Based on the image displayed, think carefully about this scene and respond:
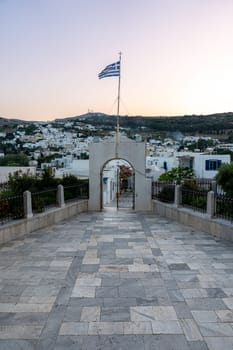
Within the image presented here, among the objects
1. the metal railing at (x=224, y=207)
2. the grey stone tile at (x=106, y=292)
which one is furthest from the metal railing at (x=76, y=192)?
the grey stone tile at (x=106, y=292)

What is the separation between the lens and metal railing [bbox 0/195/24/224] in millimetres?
8883

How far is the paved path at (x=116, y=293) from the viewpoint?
3.65 meters

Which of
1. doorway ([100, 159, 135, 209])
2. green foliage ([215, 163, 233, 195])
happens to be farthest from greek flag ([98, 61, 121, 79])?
green foliage ([215, 163, 233, 195])

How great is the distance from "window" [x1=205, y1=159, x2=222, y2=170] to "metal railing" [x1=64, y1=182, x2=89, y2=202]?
2397cm

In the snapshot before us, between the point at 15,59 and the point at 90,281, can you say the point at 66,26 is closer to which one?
the point at 15,59

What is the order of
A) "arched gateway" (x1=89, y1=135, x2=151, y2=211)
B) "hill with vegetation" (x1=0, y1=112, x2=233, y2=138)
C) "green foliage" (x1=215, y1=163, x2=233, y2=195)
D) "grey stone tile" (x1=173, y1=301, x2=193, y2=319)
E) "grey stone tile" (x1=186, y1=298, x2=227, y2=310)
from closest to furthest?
1. "grey stone tile" (x1=173, y1=301, x2=193, y2=319)
2. "grey stone tile" (x1=186, y1=298, x2=227, y2=310)
3. "green foliage" (x1=215, y1=163, x2=233, y2=195)
4. "arched gateway" (x1=89, y1=135, x2=151, y2=211)
5. "hill with vegetation" (x1=0, y1=112, x2=233, y2=138)

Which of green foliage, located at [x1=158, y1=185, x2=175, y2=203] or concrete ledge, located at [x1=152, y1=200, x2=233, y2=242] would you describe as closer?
Answer: concrete ledge, located at [x1=152, y1=200, x2=233, y2=242]

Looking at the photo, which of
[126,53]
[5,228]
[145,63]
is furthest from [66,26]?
[5,228]

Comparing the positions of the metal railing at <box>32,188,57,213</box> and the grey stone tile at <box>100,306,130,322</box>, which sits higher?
the metal railing at <box>32,188,57,213</box>

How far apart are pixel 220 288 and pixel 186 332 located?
170 centimetres

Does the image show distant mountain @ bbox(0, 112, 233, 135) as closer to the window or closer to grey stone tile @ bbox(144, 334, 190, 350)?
the window

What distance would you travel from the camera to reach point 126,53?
48.8ft

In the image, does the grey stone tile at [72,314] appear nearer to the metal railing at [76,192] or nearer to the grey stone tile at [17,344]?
the grey stone tile at [17,344]

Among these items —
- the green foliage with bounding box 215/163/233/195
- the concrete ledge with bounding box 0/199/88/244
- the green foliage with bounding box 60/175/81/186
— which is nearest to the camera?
the concrete ledge with bounding box 0/199/88/244
